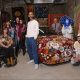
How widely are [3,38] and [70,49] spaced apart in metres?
2.17

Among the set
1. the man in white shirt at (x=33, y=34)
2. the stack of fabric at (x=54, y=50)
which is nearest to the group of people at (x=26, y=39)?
the man in white shirt at (x=33, y=34)

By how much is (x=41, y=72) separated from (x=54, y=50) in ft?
2.98

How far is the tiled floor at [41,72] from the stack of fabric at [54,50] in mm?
211

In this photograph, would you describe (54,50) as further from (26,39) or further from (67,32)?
(67,32)

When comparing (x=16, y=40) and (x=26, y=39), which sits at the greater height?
(x=26, y=39)

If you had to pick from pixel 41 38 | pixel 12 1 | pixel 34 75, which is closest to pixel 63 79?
pixel 34 75

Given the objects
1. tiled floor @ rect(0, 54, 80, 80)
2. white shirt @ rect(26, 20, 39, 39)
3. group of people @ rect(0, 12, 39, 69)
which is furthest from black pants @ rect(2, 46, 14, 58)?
white shirt @ rect(26, 20, 39, 39)

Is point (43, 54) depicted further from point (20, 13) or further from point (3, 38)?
point (20, 13)

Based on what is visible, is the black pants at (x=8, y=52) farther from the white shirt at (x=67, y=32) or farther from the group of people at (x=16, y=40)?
the white shirt at (x=67, y=32)

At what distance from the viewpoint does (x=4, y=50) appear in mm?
8805

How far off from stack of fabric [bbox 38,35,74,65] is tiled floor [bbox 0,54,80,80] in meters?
0.21

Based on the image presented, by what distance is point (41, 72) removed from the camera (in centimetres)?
803

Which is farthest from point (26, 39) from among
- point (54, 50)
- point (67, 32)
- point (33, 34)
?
point (67, 32)

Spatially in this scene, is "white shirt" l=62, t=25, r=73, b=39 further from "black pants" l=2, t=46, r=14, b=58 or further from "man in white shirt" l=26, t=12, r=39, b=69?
"black pants" l=2, t=46, r=14, b=58
